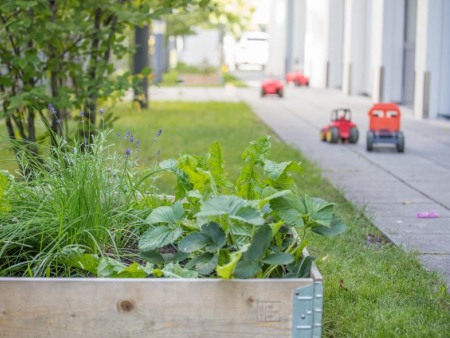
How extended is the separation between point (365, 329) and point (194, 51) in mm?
47365

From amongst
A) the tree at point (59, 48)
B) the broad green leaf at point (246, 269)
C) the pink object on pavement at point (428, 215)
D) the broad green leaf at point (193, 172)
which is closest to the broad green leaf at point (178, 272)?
the broad green leaf at point (246, 269)

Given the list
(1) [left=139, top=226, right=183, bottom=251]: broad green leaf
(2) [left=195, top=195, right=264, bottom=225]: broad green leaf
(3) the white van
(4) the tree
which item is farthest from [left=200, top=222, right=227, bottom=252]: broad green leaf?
(3) the white van

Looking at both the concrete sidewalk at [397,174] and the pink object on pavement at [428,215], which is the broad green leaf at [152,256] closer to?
the concrete sidewalk at [397,174]

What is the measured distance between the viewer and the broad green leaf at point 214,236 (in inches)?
146

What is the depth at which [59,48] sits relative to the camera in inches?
298

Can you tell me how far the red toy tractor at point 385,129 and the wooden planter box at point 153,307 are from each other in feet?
24.4

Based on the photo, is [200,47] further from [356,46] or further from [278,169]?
[278,169]

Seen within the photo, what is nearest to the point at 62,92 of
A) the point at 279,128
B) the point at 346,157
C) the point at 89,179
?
the point at 89,179

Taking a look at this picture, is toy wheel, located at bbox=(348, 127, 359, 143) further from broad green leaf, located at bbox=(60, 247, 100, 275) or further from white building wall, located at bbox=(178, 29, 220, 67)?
white building wall, located at bbox=(178, 29, 220, 67)

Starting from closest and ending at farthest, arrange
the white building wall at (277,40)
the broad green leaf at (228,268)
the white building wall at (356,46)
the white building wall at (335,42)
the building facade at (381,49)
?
the broad green leaf at (228,268)
the building facade at (381,49)
the white building wall at (356,46)
the white building wall at (335,42)
the white building wall at (277,40)

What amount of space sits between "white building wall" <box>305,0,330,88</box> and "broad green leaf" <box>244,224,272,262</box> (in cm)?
2499

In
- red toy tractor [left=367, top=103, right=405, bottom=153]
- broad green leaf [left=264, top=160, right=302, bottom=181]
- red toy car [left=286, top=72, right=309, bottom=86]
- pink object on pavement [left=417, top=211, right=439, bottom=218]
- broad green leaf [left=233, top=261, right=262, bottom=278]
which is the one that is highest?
broad green leaf [left=264, top=160, right=302, bottom=181]

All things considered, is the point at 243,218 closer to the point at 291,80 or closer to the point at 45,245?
the point at 45,245

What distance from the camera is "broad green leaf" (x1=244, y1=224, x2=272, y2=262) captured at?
3633 mm
